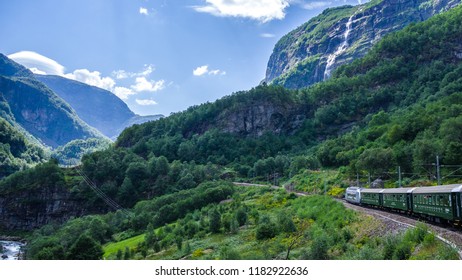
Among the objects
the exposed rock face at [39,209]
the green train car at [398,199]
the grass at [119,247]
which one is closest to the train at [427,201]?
the green train car at [398,199]

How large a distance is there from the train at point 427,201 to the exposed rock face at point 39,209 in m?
122

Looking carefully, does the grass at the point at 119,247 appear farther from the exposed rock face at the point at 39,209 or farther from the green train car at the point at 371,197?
the exposed rock face at the point at 39,209

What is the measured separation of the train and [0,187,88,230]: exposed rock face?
4790 inches

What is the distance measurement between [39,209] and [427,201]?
14662 cm

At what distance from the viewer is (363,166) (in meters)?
77.6

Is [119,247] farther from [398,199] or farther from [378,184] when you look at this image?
[378,184]

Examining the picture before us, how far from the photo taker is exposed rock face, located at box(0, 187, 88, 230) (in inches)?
5753

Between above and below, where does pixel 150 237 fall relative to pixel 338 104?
below

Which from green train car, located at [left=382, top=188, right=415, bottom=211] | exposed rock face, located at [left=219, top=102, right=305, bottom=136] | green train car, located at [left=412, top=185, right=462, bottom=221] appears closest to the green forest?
exposed rock face, located at [left=219, top=102, right=305, bottom=136]

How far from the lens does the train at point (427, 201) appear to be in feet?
88.1
